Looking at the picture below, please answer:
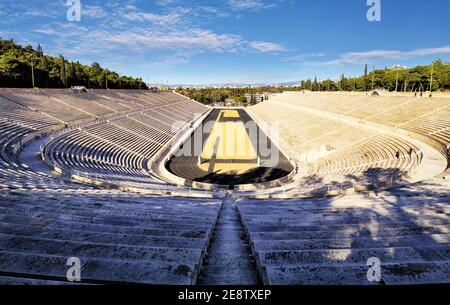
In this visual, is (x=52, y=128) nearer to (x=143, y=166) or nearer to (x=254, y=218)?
(x=143, y=166)

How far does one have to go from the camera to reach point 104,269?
3.77 m

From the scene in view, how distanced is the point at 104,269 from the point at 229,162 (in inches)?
809

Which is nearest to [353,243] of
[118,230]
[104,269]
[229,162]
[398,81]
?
[104,269]

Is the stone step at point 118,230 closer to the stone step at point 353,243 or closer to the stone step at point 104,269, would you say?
the stone step at point 353,243

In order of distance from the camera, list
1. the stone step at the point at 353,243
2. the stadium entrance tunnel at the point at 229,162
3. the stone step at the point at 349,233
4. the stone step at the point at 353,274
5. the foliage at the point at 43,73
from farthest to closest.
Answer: the foliage at the point at 43,73, the stadium entrance tunnel at the point at 229,162, the stone step at the point at 349,233, the stone step at the point at 353,243, the stone step at the point at 353,274

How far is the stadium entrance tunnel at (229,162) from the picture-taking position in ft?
65.2

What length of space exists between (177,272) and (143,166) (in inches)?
734

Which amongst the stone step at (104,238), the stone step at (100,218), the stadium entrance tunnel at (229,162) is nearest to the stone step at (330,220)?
the stone step at (100,218)

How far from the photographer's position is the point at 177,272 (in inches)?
149

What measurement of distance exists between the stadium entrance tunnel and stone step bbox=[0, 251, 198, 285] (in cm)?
1368

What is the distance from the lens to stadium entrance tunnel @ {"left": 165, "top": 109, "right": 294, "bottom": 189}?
65.2 feet

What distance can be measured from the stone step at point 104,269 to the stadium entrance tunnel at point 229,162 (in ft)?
44.9

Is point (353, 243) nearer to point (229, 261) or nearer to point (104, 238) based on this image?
point (229, 261)

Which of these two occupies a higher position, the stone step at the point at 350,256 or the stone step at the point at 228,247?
the stone step at the point at 350,256
